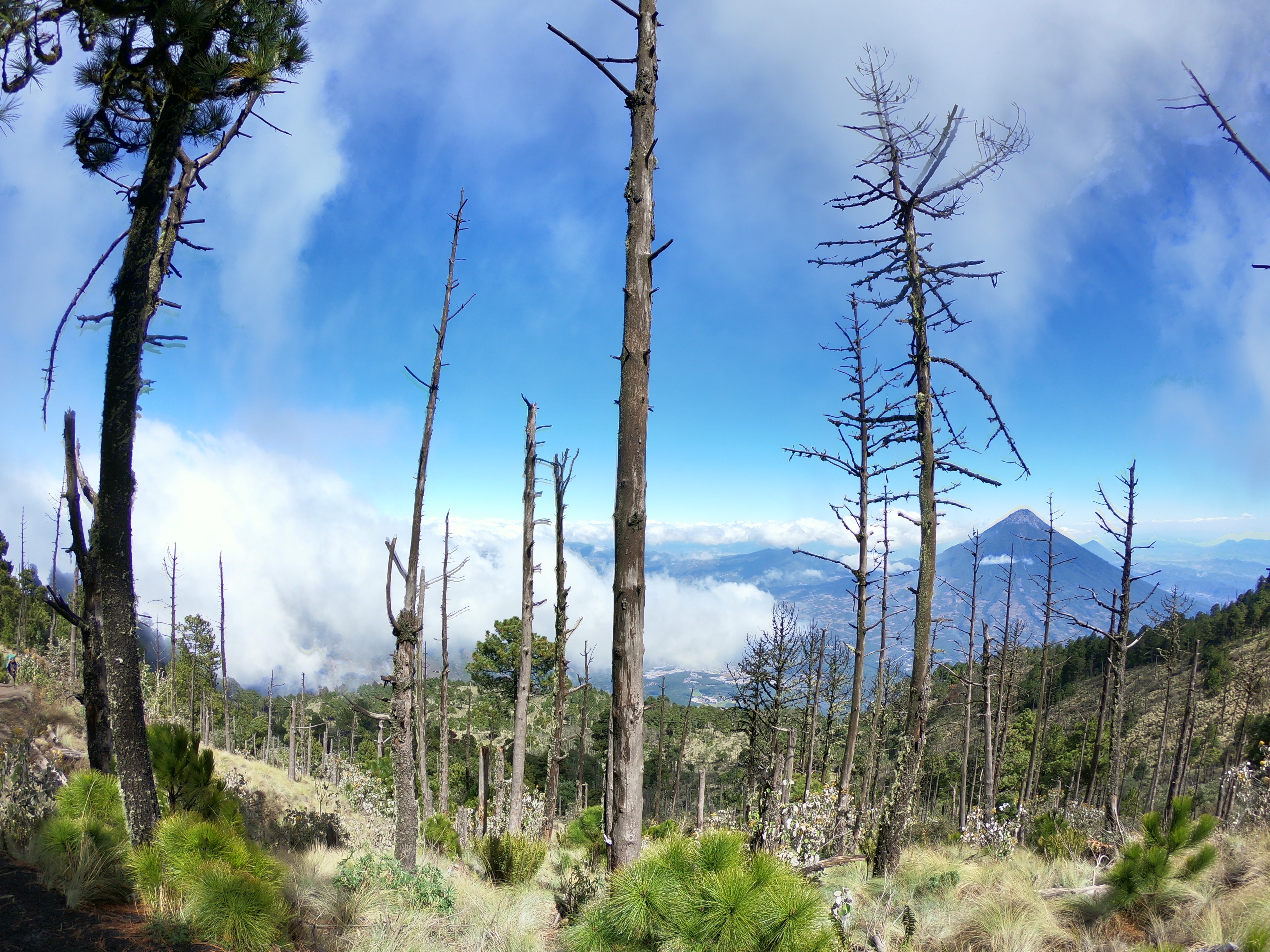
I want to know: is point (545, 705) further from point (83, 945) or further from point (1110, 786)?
point (83, 945)

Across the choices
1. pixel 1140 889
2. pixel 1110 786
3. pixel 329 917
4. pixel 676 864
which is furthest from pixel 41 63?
pixel 1110 786

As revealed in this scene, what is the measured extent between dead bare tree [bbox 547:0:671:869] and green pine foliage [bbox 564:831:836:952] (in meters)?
0.89

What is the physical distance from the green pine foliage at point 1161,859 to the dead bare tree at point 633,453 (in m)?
4.92

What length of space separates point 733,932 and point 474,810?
2629cm

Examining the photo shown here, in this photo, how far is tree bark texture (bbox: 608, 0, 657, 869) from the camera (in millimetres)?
4605

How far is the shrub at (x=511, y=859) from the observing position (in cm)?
853

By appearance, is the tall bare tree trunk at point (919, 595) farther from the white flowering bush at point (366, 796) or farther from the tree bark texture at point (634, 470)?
the white flowering bush at point (366, 796)

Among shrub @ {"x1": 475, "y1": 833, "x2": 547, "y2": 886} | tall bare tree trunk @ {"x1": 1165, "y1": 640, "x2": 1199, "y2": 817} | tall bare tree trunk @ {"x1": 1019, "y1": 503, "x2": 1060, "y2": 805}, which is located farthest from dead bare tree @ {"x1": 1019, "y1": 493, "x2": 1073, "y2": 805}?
shrub @ {"x1": 475, "y1": 833, "x2": 547, "y2": 886}

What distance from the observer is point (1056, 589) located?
59.4 feet

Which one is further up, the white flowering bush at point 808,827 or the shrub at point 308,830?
the white flowering bush at point 808,827

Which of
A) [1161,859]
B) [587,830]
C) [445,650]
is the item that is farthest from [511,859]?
[445,650]

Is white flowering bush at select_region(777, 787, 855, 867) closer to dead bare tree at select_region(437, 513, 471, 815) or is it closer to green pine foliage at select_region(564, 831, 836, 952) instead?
green pine foliage at select_region(564, 831, 836, 952)

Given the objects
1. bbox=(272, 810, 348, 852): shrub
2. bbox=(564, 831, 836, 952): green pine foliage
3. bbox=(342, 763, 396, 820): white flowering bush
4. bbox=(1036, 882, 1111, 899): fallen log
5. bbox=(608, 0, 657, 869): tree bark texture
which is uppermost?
bbox=(608, 0, 657, 869): tree bark texture

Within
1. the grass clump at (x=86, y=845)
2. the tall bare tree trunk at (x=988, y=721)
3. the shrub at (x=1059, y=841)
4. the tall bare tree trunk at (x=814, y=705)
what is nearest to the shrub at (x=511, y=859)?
the grass clump at (x=86, y=845)
